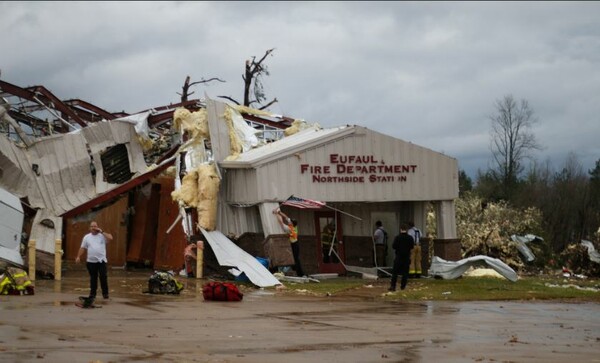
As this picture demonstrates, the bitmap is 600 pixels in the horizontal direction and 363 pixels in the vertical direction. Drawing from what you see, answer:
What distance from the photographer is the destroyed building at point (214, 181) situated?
27844 mm

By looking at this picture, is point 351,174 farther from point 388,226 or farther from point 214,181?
point 214,181

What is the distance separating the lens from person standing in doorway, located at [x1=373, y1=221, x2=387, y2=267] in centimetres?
3023

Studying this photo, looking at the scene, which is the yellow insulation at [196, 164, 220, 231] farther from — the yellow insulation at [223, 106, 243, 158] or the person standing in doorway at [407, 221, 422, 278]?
the person standing in doorway at [407, 221, 422, 278]

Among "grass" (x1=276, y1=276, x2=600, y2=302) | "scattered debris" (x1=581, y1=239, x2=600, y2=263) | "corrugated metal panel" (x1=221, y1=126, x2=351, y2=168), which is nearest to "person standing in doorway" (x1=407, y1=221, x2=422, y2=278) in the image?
"grass" (x1=276, y1=276, x2=600, y2=302)

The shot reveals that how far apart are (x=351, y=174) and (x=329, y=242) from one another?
9.36ft

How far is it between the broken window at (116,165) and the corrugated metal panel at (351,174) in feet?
20.4

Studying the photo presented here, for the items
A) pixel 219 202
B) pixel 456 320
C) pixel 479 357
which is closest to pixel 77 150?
pixel 219 202

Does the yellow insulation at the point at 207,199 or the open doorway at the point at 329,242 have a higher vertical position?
the yellow insulation at the point at 207,199

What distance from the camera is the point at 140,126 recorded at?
33188mm

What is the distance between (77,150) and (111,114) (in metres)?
4.07

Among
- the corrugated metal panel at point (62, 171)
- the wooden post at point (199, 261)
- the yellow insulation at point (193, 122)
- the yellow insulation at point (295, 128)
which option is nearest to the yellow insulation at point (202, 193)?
the wooden post at point (199, 261)

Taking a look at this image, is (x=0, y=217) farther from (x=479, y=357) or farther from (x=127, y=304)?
(x=479, y=357)

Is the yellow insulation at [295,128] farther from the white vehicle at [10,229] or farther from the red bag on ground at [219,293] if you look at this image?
the red bag on ground at [219,293]

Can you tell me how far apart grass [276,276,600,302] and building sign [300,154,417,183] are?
332 centimetres
